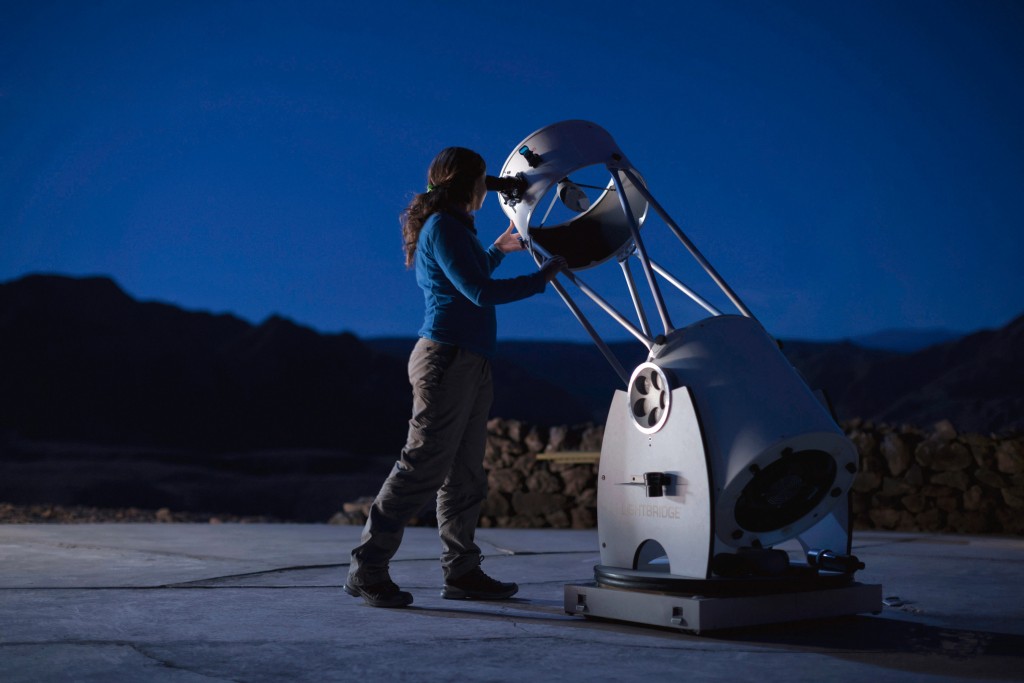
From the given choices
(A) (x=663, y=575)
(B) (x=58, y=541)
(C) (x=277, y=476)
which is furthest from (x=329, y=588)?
(C) (x=277, y=476)

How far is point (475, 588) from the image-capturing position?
3531 mm

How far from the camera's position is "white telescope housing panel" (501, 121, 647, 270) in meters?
3.25

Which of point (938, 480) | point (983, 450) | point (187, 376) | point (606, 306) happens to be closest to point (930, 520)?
point (938, 480)

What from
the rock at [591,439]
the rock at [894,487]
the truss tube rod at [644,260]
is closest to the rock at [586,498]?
the rock at [591,439]

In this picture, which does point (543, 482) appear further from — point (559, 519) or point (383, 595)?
point (383, 595)

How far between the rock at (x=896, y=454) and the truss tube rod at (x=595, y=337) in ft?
14.9

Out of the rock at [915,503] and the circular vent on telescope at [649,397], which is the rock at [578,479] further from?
the circular vent on telescope at [649,397]

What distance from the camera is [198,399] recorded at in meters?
31.7

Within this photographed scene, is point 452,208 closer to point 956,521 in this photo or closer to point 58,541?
point 58,541

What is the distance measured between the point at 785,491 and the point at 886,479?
4652mm

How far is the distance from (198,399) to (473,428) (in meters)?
29.8

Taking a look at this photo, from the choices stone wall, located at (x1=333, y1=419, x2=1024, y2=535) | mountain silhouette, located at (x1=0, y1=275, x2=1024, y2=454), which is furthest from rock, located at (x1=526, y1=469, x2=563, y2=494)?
mountain silhouette, located at (x1=0, y1=275, x2=1024, y2=454)

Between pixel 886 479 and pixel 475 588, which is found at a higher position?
pixel 886 479

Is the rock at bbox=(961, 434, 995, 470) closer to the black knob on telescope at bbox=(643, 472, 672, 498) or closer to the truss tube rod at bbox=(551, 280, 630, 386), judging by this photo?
the truss tube rod at bbox=(551, 280, 630, 386)
